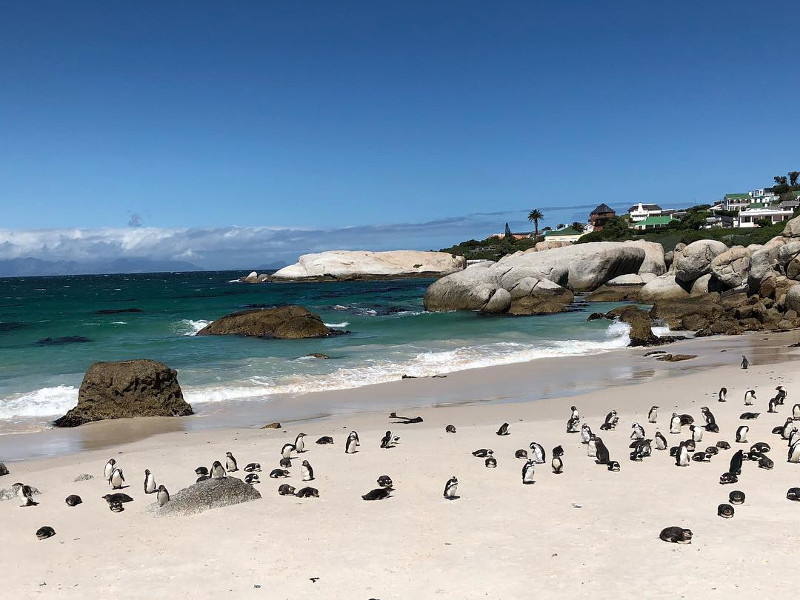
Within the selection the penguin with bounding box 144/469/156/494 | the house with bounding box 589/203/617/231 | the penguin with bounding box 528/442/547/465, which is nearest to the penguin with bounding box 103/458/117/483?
the penguin with bounding box 144/469/156/494

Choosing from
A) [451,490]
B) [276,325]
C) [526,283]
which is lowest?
[451,490]

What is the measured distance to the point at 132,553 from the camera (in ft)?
24.9

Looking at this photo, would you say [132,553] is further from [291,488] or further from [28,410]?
[28,410]

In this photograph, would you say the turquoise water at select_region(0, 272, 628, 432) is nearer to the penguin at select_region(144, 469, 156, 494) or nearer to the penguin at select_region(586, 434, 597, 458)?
the penguin at select_region(144, 469, 156, 494)

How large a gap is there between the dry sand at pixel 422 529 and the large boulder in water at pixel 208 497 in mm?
202

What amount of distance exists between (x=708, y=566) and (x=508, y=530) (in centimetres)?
215

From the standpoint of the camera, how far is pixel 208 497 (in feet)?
29.7

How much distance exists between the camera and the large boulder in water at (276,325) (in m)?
32.3

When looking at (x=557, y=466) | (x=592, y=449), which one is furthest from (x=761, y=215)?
(x=557, y=466)

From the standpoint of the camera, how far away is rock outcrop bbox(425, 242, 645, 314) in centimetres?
4616

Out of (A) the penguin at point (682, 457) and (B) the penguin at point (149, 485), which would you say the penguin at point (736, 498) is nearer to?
(A) the penguin at point (682, 457)

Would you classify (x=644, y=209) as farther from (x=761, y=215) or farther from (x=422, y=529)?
(x=422, y=529)

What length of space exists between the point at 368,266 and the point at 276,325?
81815 millimetres

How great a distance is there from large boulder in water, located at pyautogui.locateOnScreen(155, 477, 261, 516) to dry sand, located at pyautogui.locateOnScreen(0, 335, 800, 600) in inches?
7.9
